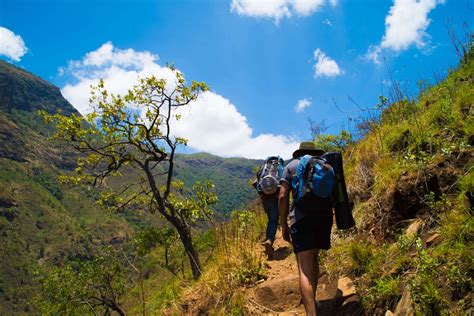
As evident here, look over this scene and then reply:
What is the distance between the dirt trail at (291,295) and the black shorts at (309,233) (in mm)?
872

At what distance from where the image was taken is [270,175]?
6879 mm

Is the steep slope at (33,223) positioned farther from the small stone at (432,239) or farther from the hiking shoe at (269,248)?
the small stone at (432,239)

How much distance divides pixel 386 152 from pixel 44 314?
65.6ft

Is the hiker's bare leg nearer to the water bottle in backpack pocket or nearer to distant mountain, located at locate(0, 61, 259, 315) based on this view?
the water bottle in backpack pocket

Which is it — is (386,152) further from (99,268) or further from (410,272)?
(99,268)

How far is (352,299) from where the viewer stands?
445cm

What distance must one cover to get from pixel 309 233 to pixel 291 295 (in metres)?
1.79

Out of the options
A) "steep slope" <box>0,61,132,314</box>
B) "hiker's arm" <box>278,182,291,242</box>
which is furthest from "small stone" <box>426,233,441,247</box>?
"steep slope" <box>0,61,132,314</box>

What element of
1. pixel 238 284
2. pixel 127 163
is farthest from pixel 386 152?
pixel 127 163

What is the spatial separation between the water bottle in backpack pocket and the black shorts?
265cm

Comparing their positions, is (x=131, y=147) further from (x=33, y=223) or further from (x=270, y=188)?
(x=33, y=223)

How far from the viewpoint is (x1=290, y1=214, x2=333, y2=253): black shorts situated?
4156 millimetres

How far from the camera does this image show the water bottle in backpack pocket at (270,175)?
22.5 ft

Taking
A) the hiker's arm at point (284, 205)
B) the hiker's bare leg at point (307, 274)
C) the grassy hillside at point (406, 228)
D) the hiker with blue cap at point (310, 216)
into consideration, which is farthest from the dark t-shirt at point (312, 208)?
the grassy hillside at point (406, 228)
